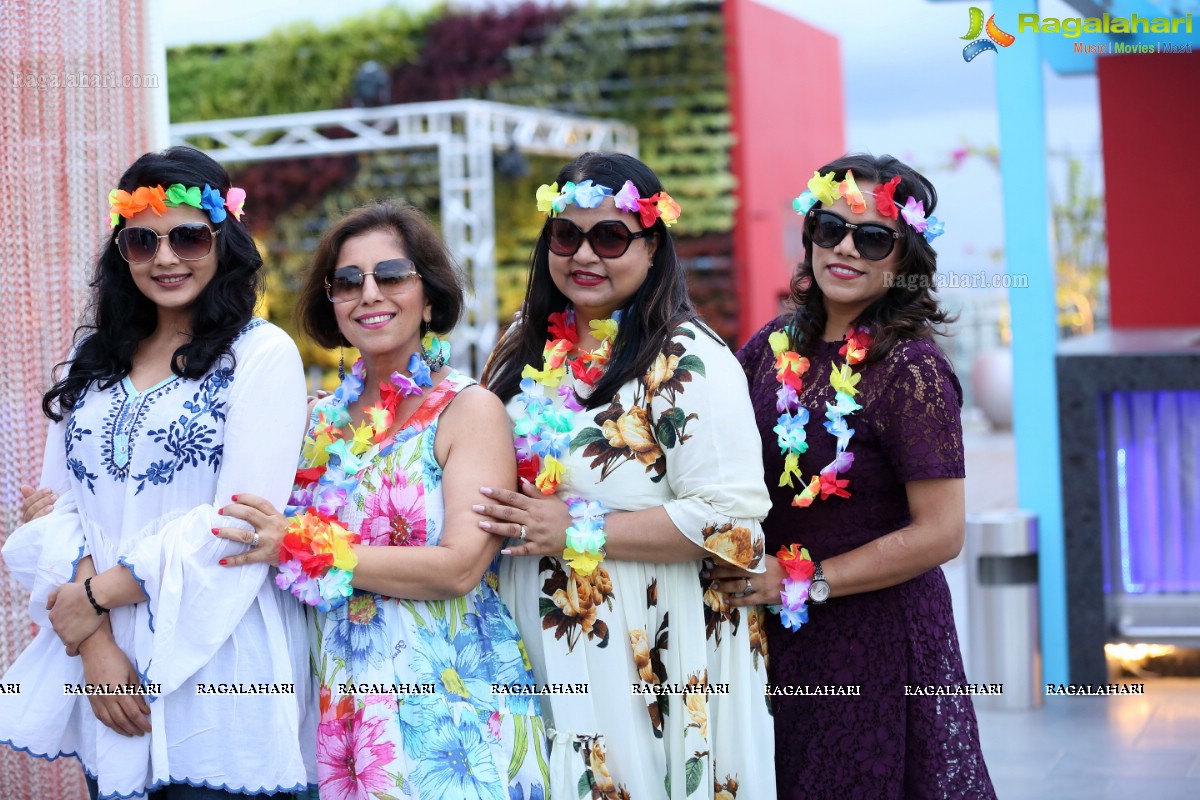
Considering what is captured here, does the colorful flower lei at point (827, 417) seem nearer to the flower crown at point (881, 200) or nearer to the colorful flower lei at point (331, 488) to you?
the flower crown at point (881, 200)

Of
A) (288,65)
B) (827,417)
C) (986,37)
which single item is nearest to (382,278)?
(827,417)

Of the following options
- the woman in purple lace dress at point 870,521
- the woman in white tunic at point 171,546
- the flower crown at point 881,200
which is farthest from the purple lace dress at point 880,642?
the woman in white tunic at point 171,546

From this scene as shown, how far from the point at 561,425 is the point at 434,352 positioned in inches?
12.6

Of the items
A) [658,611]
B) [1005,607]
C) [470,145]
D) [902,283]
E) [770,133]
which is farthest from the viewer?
[770,133]

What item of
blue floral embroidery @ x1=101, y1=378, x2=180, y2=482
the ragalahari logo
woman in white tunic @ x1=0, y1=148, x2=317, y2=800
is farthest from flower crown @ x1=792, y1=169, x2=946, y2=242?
the ragalahari logo

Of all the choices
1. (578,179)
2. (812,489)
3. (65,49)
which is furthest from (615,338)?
(65,49)

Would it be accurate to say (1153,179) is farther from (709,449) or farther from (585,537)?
(585,537)

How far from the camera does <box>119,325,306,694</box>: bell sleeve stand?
254 cm

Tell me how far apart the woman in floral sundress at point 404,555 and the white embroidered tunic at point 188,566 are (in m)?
0.08

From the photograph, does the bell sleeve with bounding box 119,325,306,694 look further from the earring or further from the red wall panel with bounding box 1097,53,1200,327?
the red wall panel with bounding box 1097,53,1200,327

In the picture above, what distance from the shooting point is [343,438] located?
112 inches

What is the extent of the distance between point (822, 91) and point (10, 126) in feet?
44.4

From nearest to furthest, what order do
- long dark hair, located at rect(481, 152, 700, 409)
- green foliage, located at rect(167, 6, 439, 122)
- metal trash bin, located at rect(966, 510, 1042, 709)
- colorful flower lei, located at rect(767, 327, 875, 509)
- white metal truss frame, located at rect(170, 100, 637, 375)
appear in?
long dark hair, located at rect(481, 152, 700, 409), colorful flower lei, located at rect(767, 327, 875, 509), metal trash bin, located at rect(966, 510, 1042, 709), white metal truss frame, located at rect(170, 100, 637, 375), green foliage, located at rect(167, 6, 439, 122)

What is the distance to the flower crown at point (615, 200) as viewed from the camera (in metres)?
2.79
